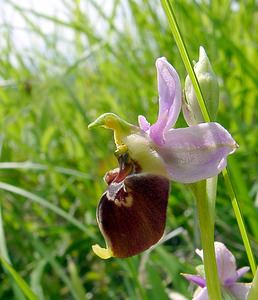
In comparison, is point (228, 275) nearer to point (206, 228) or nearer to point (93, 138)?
point (206, 228)

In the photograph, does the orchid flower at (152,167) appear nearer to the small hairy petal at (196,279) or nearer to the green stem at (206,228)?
the green stem at (206,228)

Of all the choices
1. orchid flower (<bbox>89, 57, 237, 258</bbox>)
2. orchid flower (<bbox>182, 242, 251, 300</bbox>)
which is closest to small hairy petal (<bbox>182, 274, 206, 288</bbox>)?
orchid flower (<bbox>182, 242, 251, 300</bbox>)

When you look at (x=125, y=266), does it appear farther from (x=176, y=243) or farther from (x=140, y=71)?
(x=140, y=71)

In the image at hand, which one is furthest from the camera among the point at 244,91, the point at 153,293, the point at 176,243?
the point at 244,91

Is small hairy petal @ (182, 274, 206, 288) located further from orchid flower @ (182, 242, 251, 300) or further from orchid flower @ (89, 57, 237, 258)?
orchid flower @ (89, 57, 237, 258)

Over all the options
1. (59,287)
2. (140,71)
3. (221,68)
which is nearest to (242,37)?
(221,68)

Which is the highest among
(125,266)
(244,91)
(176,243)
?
(244,91)
